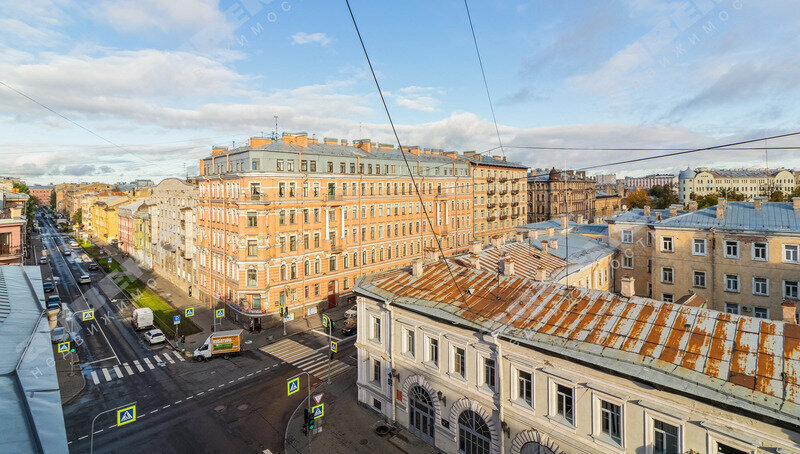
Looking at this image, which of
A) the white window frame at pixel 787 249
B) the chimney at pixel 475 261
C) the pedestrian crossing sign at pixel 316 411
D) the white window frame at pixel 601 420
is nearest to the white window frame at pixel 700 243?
the white window frame at pixel 787 249

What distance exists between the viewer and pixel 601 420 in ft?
50.8

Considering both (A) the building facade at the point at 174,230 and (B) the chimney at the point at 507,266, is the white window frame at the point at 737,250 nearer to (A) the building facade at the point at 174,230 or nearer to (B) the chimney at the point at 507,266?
(B) the chimney at the point at 507,266

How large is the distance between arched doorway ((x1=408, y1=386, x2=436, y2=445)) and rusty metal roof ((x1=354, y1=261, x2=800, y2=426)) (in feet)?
16.6

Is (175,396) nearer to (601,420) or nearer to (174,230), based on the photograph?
(601,420)

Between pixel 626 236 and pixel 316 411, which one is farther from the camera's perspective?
pixel 626 236

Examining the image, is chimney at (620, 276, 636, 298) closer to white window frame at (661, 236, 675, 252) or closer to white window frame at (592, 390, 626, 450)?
white window frame at (592, 390, 626, 450)

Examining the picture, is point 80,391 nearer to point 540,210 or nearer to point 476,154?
point 476,154

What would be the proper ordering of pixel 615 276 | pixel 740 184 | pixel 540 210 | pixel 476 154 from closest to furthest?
1. pixel 615 276
2. pixel 476 154
3. pixel 540 210
4. pixel 740 184

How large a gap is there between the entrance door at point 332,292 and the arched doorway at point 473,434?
29769mm

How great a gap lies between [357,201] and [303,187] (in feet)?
26.4

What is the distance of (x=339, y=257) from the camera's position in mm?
48906

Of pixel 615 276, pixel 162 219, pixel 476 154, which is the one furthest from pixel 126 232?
pixel 615 276

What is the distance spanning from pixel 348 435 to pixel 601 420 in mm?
14423

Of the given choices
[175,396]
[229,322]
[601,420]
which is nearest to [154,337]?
[229,322]
